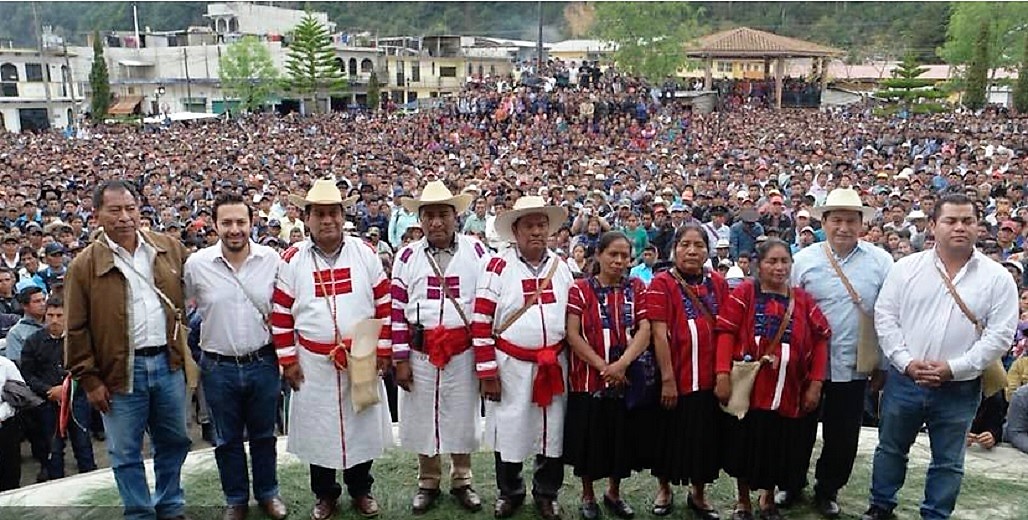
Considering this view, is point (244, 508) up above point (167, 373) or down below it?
below

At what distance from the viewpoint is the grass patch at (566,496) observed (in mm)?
4027

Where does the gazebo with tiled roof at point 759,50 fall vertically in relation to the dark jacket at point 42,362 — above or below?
above

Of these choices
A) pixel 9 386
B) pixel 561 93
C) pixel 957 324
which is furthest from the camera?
pixel 561 93

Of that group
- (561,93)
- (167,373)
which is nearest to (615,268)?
(167,373)

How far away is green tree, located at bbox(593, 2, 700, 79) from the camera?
37.7 metres

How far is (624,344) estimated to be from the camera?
12.3ft

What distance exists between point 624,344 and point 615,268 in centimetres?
34

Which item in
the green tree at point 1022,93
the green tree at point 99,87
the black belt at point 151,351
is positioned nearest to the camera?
the black belt at point 151,351

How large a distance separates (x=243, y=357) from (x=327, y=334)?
385 mm

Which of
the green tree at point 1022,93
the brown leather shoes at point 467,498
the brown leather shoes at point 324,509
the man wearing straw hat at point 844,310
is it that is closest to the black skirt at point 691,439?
the man wearing straw hat at point 844,310

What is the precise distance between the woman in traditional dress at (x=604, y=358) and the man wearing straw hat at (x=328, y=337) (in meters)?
0.89

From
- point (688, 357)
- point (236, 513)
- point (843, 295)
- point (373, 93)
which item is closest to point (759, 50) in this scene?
point (373, 93)

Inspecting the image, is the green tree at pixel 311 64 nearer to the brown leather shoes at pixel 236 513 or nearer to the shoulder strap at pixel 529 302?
the brown leather shoes at pixel 236 513

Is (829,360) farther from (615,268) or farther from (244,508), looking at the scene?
(244,508)
